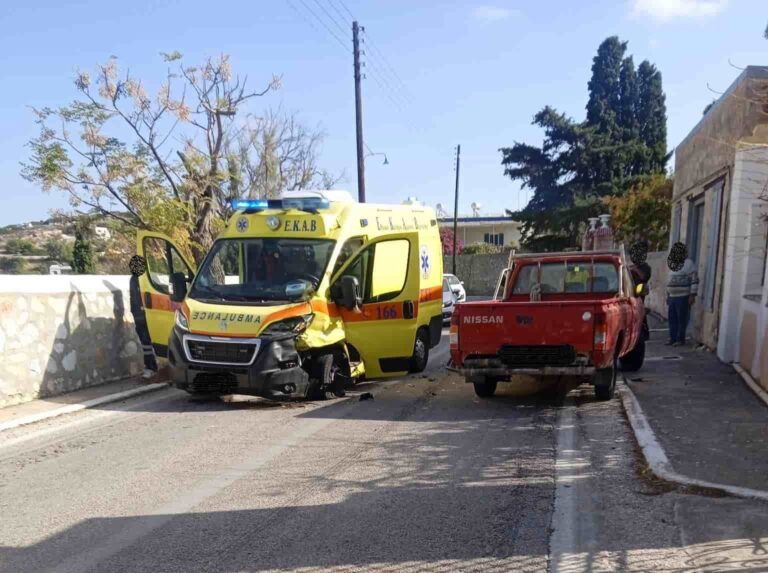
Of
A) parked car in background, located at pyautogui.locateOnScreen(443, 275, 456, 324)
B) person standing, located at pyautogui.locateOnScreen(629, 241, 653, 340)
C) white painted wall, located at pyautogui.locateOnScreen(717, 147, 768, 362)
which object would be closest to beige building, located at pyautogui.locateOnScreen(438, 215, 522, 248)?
parked car in background, located at pyautogui.locateOnScreen(443, 275, 456, 324)

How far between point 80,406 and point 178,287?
207cm

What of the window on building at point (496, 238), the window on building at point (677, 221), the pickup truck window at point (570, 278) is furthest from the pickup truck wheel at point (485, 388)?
the window on building at point (496, 238)

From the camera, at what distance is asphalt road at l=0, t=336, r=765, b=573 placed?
14.4 ft

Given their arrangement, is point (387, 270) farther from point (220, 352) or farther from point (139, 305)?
point (139, 305)

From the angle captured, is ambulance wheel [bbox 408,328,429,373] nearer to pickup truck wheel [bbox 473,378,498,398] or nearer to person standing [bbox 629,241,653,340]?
pickup truck wheel [bbox 473,378,498,398]

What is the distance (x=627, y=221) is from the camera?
34.3 meters

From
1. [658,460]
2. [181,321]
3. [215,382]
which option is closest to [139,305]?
[181,321]

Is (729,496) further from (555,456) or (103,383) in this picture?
(103,383)

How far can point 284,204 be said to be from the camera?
1051 cm

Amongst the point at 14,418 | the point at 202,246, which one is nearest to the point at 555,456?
the point at 14,418

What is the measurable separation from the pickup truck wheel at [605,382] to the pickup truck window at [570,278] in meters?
1.80

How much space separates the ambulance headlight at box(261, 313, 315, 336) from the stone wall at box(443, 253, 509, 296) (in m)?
37.6

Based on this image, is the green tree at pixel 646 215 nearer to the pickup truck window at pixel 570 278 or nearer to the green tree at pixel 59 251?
the pickup truck window at pixel 570 278

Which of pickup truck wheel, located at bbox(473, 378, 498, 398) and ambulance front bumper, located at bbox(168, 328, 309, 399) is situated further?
pickup truck wheel, located at bbox(473, 378, 498, 398)
